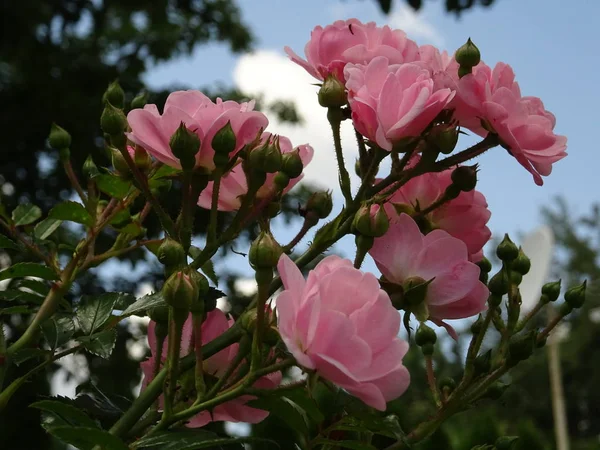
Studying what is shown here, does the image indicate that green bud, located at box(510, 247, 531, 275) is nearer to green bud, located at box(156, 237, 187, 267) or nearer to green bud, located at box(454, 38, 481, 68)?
green bud, located at box(454, 38, 481, 68)

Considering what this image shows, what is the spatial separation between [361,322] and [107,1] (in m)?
4.24

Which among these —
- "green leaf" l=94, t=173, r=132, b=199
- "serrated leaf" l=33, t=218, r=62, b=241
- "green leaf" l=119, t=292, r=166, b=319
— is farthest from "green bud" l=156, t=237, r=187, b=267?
"serrated leaf" l=33, t=218, r=62, b=241

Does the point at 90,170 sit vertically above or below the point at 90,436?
above

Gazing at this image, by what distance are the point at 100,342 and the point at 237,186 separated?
0.14m

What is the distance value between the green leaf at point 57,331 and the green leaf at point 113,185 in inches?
4.0

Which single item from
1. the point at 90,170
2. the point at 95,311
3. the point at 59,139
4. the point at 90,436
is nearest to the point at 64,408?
the point at 90,436

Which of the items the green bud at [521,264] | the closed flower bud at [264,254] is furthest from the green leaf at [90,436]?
the green bud at [521,264]

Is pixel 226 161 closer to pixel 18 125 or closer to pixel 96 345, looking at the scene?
pixel 96 345

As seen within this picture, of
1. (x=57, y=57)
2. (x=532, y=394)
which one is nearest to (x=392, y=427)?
(x=57, y=57)

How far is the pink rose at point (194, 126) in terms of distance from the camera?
0.50 metres

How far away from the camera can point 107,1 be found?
169 inches

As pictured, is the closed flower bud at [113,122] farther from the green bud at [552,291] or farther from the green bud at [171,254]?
the green bud at [552,291]

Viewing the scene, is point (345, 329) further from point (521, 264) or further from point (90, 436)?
point (521, 264)

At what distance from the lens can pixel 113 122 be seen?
0.51 meters
